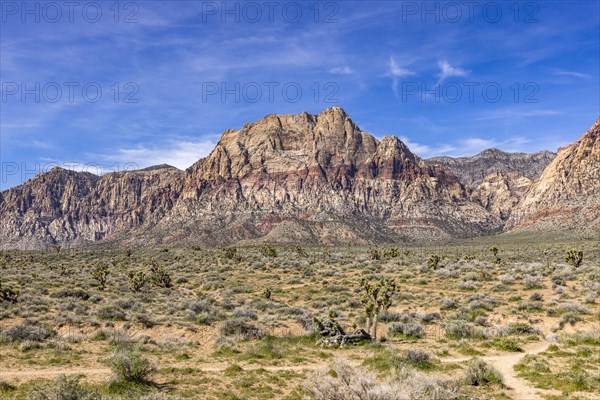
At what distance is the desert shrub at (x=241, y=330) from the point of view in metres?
22.4

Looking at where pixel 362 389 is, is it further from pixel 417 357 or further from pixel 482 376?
pixel 417 357

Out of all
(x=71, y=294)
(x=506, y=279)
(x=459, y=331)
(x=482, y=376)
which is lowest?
(x=459, y=331)

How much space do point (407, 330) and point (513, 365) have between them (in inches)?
259

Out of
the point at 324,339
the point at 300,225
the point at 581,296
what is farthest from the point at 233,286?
the point at 300,225

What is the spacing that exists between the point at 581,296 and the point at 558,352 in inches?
640

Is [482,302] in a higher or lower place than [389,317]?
higher

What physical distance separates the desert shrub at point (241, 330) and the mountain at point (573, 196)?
12731 cm

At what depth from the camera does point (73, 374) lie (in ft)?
48.8

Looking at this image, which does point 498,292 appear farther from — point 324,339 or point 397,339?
point 324,339

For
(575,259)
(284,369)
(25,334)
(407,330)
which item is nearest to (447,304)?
(407,330)

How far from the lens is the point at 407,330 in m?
22.9

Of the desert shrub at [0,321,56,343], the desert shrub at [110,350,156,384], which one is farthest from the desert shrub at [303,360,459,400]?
the desert shrub at [0,321,56,343]

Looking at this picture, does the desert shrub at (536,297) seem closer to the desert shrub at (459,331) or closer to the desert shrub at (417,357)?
the desert shrub at (459,331)

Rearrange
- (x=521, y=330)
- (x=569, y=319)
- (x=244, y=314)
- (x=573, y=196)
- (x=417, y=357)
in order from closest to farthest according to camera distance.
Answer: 1. (x=417, y=357)
2. (x=521, y=330)
3. (x=569, y=319)
4. (x=244, y=314)
5. (x=573, y=196)
